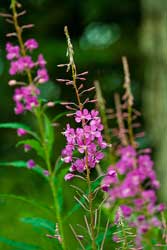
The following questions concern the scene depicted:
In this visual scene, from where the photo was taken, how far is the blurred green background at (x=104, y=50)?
30.1ft

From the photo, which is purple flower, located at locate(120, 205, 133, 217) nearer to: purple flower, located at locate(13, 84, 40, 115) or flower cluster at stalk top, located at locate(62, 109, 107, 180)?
purple flower, located at locate(13, 84, 40, 115)

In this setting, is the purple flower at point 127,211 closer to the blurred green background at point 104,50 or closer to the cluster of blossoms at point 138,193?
the cluster of blossoms at point 138,193

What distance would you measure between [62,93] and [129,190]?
8078 mm

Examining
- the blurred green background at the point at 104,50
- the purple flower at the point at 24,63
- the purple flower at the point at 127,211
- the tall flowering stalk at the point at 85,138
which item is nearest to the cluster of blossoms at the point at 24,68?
the purple flower at the point at 24,63

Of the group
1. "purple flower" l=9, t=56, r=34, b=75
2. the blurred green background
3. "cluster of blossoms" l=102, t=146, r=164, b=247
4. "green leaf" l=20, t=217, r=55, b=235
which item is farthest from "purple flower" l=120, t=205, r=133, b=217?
the blurred green background

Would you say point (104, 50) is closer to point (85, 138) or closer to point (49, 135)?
point (49, 135)

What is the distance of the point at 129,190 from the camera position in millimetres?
3439

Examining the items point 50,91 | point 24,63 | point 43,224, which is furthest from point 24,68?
point 50,91

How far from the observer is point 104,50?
10547mm

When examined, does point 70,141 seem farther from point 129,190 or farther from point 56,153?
point 56,153

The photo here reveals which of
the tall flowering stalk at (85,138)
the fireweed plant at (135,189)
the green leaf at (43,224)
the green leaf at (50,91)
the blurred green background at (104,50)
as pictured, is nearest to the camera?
the tall flowering stalk at (85,138)

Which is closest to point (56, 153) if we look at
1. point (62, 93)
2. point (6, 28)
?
point (62, 93)

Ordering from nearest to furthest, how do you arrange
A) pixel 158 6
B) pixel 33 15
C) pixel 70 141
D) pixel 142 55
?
pixel 70 141 < pixel 158 6 < pixel 142 55 < pixel 33 15

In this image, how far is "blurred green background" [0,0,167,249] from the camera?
361 inches
